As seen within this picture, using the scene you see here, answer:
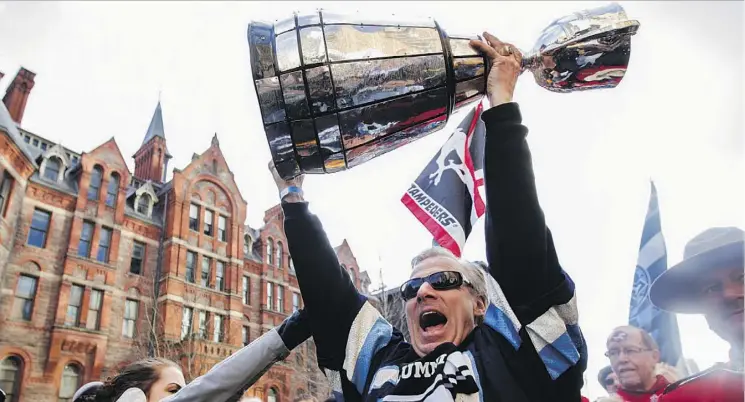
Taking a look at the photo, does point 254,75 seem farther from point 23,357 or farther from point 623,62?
point 23,357

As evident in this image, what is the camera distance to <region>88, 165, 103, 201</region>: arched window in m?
21.0

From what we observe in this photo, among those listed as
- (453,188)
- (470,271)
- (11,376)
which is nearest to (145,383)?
(470,271)

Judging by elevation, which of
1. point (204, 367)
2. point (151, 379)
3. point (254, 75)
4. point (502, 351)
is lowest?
point (502, 351)

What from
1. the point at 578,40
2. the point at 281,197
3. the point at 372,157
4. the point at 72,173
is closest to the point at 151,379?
the point at 281,197

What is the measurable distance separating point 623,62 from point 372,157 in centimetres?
81

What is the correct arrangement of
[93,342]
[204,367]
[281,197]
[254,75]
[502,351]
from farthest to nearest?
1. [204,367]
2. [93,342]
3. [281,197]
4. [502,351]
5. [254,75]

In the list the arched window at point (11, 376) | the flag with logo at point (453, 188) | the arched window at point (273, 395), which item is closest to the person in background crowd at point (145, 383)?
the flag with logo at point (453, 188)

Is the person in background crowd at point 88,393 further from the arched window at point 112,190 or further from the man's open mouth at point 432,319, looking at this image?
the arched window at point 112,190

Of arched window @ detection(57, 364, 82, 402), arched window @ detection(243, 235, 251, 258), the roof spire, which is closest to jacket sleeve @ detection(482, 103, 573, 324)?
arched window @ detection(57, 364, 82, 402)

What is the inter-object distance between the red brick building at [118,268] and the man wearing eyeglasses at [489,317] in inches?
621

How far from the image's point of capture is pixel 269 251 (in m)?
28.7

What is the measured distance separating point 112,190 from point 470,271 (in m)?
23.1

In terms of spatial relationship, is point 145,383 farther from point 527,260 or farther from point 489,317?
point 527,260

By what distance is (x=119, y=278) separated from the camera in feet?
67.7
